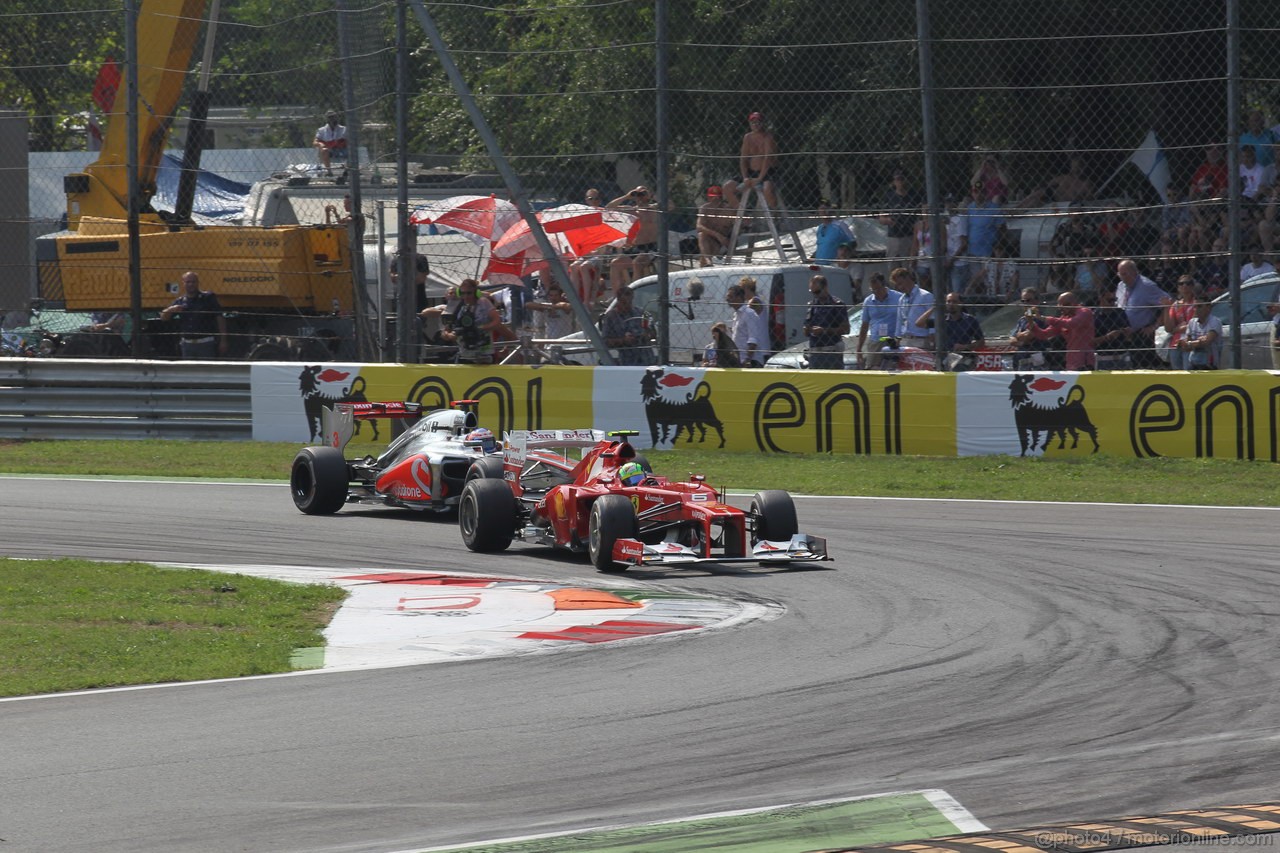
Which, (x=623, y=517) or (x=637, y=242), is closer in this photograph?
(x=623, y=517)

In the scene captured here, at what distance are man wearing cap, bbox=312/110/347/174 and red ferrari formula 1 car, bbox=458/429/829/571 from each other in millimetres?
8091

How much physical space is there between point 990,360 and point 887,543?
511 centimetres

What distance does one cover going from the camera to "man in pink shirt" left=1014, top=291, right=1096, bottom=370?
16141 mm

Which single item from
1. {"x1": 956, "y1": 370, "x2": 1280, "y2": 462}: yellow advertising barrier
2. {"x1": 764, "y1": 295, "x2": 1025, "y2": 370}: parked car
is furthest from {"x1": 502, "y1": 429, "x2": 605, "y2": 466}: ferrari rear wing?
{"x1": 956, "y1": 370, "x2": 1280, "y2": 462}: yellow advertising barrier

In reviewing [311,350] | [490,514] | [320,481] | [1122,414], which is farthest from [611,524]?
[311,350]

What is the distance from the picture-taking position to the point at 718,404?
1716cm

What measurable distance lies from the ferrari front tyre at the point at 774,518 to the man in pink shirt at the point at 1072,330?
19.5 ft

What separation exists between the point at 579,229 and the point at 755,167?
2.40 metres

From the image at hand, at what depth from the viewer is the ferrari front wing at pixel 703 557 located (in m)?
10.7

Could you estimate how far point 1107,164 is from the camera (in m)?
17.4

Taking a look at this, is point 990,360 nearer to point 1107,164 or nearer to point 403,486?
point 1107,164

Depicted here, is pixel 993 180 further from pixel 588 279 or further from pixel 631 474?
pixel 631 474

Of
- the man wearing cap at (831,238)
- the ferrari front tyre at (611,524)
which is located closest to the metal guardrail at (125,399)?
the man wearing cap at (831,238)

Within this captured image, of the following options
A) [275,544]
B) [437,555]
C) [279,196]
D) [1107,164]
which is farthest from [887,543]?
[279,196]
